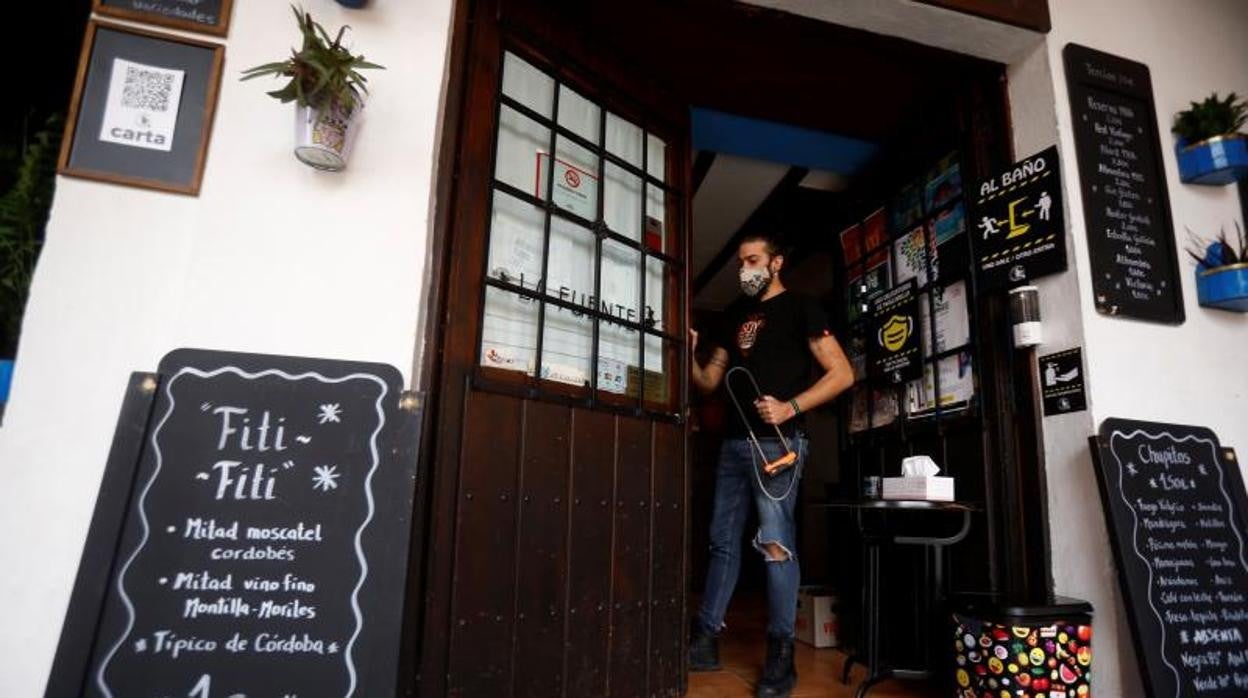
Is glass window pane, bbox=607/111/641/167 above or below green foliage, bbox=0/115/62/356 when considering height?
above

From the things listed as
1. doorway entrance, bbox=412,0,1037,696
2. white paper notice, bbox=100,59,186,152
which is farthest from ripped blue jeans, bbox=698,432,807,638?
white paper notice, bbox=100,59,186,152

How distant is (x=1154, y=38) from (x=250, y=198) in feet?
10.3

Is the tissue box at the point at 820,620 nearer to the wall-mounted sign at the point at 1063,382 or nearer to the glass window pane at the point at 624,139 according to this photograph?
the wall-mounted sign at the point at 1063,382

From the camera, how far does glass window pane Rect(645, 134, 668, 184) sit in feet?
8.16

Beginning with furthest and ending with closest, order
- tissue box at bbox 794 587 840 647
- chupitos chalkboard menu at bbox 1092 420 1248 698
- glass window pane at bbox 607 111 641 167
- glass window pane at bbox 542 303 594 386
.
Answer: tissue box at bbox 794 587 840 647, glass window pane at bbox 607 111 641 167, glass window pane at bbox 542 303 594 386, chupitos chalkboard menu at bbox 1092 420 1248 698

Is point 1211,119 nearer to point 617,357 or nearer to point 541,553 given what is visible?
point 617,357

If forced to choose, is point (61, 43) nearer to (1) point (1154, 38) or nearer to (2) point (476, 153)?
(2) point (476, 153)

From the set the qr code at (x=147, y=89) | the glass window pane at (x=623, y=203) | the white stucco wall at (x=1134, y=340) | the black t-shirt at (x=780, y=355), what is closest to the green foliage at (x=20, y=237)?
the qr code at (x=147, y=89)

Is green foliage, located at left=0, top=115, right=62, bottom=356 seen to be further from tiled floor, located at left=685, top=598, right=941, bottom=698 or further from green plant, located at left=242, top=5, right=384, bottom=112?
tiled floor, located at left=685, top=598, right=941, bottom=698

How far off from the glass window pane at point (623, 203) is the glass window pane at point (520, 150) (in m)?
0.28

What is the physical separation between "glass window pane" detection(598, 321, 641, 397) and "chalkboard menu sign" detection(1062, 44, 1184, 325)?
58.0 inches

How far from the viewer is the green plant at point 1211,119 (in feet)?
7.48

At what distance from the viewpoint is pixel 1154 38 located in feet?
8.17

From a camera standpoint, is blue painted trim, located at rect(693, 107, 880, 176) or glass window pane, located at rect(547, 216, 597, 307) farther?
blue painted trim, located at rect(693, 107, 880, 176)
